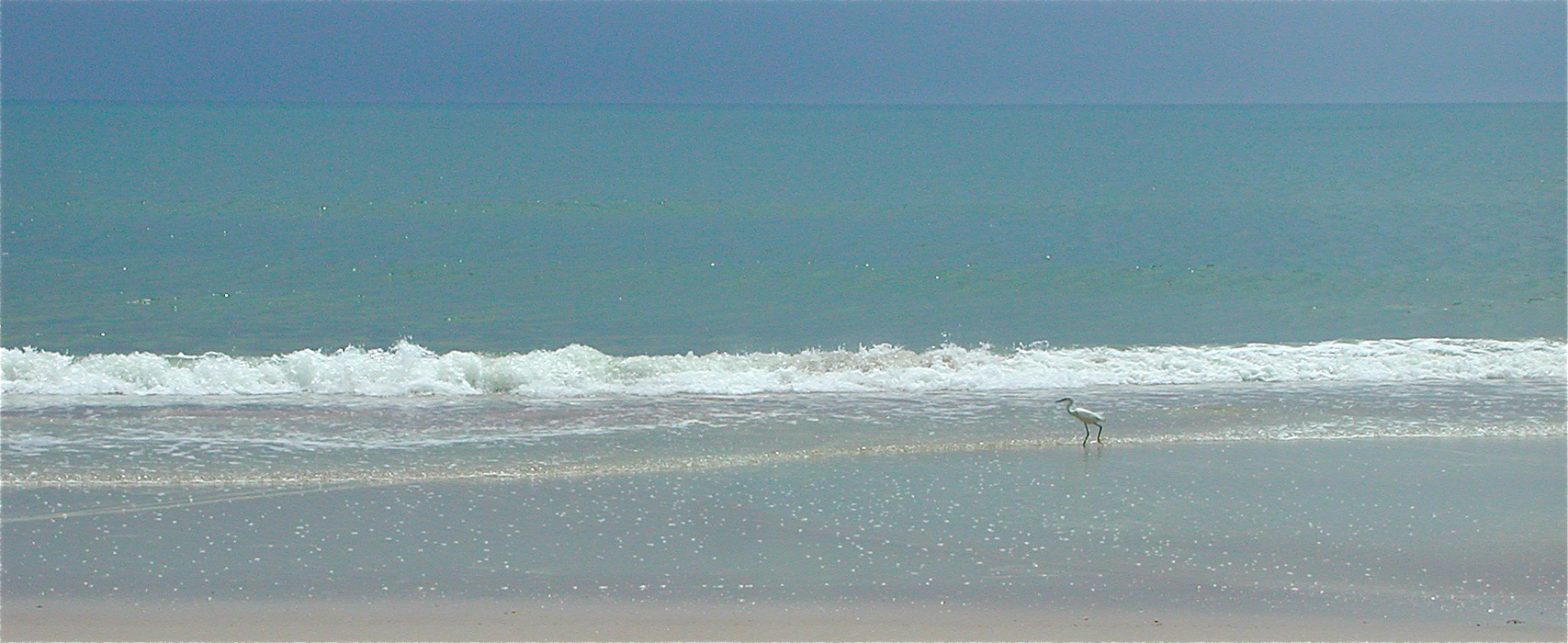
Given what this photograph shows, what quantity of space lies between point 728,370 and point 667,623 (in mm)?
7361

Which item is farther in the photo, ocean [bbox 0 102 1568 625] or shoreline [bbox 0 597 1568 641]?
ocean [bbox 0 102 1568 625]

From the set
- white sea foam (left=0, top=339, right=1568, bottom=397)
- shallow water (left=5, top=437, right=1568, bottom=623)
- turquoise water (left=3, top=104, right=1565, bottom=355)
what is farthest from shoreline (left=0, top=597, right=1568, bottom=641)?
turquoise water (left=3, top=104, right=1565, bottom=355)

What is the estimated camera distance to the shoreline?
19.0ft

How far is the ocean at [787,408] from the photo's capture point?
690 cm

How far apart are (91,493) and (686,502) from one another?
143 inches

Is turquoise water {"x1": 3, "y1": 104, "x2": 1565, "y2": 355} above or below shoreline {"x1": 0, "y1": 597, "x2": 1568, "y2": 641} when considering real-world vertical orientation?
above

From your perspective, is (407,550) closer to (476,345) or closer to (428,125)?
(476,345)

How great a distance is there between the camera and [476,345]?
16016 mm

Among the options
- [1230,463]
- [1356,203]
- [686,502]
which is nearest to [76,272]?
[686,502]

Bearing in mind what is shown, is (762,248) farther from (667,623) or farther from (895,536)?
(667,623)

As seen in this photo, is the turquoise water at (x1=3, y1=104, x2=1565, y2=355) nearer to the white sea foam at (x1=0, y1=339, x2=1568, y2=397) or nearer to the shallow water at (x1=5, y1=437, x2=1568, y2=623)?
the white sea foam at (x1=0, y1=339, x2=1568, y2=397)

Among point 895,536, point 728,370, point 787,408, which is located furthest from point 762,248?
point 895,536

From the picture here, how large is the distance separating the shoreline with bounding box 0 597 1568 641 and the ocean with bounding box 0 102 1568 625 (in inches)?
7.5

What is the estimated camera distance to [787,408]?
1151 centimetres
